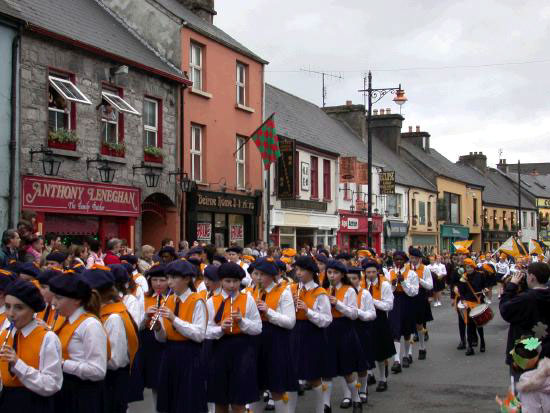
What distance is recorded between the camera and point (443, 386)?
10.6m

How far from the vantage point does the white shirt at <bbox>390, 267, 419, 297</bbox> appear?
12.1 m

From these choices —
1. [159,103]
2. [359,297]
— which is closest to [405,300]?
[359,297]

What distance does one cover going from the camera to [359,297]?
9719 mm

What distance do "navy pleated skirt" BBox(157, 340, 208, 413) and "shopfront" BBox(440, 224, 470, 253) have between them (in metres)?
43.0

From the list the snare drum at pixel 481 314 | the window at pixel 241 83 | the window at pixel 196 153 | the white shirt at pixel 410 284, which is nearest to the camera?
the white shirt at pixel 410 284

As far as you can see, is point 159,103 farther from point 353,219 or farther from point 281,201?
point 353,219

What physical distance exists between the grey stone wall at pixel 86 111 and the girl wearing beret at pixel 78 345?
1060cm

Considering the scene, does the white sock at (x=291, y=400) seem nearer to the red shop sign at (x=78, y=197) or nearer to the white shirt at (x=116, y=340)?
the white shirt at (x=116, y=340)

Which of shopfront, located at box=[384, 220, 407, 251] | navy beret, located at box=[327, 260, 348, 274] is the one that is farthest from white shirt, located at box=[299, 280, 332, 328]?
shopfront, located at box=[384, 220, 407, 251]

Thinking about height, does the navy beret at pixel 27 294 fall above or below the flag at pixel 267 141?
below

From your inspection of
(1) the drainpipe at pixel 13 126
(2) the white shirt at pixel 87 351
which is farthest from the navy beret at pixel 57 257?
(1) the drainpipe at pixel 13 126

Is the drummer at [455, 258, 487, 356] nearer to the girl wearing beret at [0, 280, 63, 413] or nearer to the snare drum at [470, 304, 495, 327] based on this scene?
the snare drum at [470, 304, 495, 327]

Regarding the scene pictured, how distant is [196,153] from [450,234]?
32286mm

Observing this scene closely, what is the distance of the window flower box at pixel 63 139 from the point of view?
51.4ft
